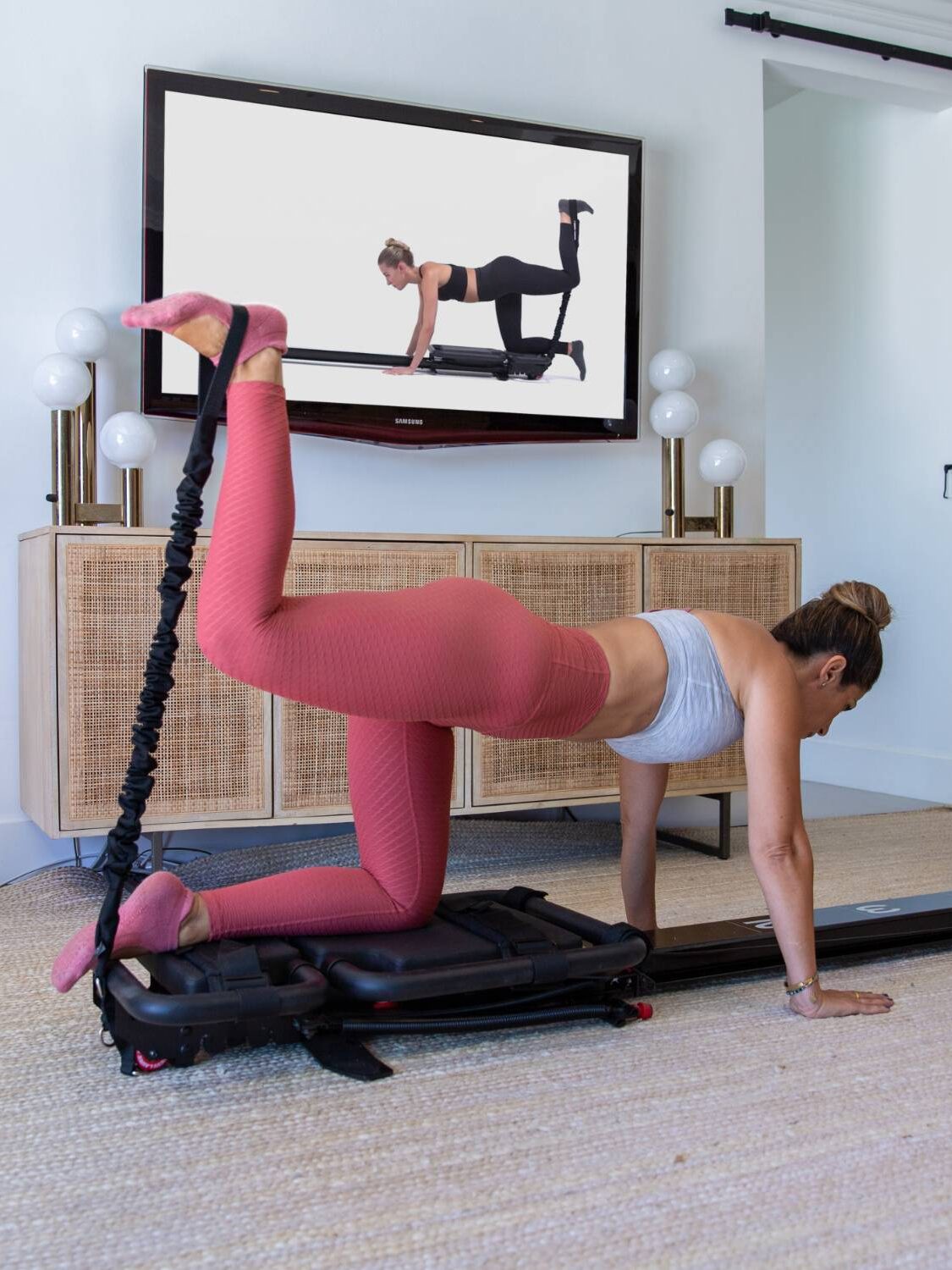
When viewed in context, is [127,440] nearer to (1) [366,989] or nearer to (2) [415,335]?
(2) [415,335]

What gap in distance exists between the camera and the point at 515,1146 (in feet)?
4.48

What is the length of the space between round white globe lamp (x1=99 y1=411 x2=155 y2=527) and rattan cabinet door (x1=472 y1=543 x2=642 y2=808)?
31.9 inches

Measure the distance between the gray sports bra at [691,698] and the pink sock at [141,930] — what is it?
744 millimetres

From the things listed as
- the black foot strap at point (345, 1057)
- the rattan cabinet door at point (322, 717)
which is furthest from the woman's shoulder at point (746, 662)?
the rattan cabinet door at point (322, 717)

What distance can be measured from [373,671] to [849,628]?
32.2 inches

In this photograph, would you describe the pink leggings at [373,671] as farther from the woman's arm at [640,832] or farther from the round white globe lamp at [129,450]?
the round white globe lamp at [129,450]

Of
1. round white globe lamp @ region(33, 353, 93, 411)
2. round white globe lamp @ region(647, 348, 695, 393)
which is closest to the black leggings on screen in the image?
round white globe lamp @ region(647, 348, 695, 393)

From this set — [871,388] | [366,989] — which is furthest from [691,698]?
[871,388]

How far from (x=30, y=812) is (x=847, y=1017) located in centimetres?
189

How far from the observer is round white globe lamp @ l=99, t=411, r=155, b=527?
2.76 m

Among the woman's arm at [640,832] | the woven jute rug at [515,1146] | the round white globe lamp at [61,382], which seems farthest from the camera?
the round white globe lamp at [61,382]

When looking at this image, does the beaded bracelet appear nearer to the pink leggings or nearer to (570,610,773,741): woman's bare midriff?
(570,610,773,741): woman's bare midriff

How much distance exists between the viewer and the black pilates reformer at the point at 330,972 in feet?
4.83

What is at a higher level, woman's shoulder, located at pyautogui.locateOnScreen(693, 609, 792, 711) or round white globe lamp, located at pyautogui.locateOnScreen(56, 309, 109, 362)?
round white globe lamp, located at pyautogui.locateOnScreen(56, 309, 109, 362)
